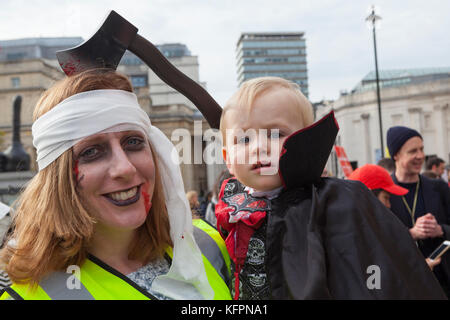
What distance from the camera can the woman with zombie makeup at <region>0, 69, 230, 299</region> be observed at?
5.62 ft

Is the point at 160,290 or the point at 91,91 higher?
the point at 91,91

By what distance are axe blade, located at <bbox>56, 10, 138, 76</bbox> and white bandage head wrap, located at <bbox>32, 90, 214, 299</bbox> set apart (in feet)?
0.54

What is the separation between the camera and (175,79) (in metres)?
2.08

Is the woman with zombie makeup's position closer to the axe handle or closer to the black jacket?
the axe handle

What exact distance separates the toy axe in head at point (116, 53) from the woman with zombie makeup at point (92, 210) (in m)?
0.06

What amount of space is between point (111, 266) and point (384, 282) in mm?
1136

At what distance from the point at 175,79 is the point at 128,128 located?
1.33 ft

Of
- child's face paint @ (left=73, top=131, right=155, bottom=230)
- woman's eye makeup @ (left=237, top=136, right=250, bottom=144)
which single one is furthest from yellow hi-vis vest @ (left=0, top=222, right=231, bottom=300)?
woman's eye makeup @ (left=237, top=136, right=250, bottom=144)

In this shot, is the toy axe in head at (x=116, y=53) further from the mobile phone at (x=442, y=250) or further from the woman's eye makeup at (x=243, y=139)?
the mobile phone at (x=442, y=250)

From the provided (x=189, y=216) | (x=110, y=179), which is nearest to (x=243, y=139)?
(x=189, y=216)

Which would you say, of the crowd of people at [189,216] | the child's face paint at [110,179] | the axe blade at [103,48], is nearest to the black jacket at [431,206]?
the crowd of people at [189,216]
